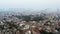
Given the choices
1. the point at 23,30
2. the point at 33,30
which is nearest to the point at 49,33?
the point at 33,30

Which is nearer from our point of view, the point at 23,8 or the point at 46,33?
the point at 46,33

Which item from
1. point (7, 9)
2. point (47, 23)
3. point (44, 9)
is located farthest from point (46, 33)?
point (7, 9)

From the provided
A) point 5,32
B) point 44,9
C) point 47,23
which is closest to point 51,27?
point 47,23

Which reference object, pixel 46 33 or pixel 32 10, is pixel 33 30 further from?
pixel 32 10

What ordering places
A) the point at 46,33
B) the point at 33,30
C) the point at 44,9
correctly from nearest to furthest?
the point at 46,33, the point at 33,30, the point at 44,9

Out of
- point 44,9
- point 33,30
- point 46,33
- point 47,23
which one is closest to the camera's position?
point 46,33

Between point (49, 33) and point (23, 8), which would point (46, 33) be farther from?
point (23, 8)

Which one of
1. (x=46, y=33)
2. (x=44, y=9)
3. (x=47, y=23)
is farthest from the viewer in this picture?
(x=44, y=9)

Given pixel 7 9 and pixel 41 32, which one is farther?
pixel 7 9
